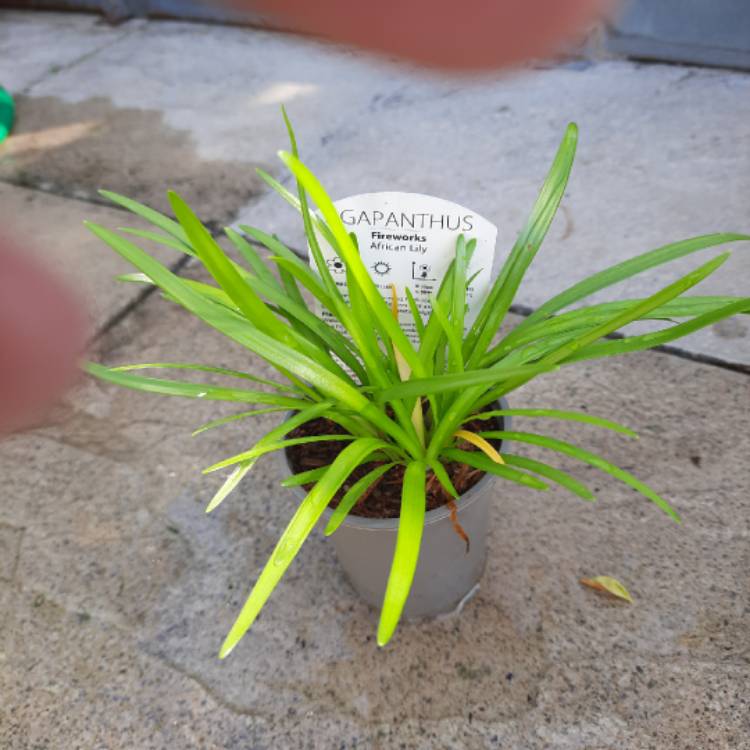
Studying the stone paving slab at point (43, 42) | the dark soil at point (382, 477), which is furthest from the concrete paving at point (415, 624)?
the stone paving slab at point (43, 42)

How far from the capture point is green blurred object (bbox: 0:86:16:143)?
212cm

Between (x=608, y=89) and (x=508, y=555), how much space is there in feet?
5.02

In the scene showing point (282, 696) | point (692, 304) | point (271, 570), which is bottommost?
point (282, 696)

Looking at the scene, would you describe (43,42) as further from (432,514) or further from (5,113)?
(432,514)

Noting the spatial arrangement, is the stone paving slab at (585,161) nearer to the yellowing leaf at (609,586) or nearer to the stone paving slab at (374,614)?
the stone paving slab at (374,614)

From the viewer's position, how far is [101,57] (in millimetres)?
2559

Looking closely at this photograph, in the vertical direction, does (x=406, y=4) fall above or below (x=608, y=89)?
above

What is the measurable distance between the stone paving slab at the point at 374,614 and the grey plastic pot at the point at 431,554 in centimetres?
4

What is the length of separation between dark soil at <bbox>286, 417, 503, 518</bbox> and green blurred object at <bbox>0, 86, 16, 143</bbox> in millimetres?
1754

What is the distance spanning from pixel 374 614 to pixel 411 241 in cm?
54

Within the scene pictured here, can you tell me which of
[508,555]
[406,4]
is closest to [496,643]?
[508,555]

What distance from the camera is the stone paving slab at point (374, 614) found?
902mm

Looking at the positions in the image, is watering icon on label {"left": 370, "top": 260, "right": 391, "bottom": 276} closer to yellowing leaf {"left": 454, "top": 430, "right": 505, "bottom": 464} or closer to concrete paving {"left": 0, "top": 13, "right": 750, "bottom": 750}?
yellowing leaf {"left": 454, "top": 430, "right": 505, "bottom": 464}

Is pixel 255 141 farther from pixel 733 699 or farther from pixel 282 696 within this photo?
pixel 733 699
